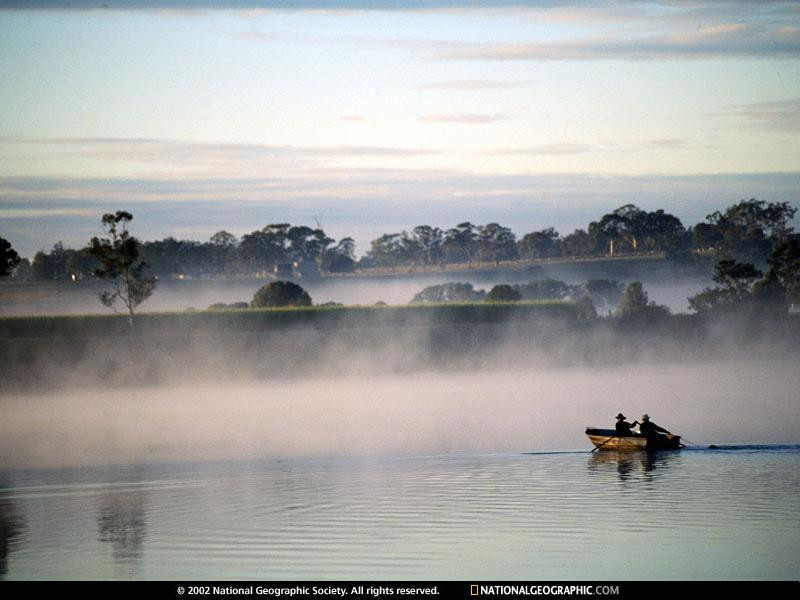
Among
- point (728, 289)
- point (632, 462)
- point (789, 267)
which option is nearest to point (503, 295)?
point (728, 289)

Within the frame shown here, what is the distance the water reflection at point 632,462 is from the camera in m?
31.5

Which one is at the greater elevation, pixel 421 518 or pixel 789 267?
pixel 789 267

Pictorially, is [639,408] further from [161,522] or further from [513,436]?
[161,522]

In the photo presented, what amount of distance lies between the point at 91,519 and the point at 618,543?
11.9m

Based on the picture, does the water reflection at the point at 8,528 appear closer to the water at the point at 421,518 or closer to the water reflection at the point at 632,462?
the water at the point at 421,518

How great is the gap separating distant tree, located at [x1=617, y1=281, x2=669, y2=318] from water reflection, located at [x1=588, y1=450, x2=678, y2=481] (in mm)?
49766

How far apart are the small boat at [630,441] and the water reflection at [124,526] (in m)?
13.6

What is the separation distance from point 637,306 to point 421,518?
216ft

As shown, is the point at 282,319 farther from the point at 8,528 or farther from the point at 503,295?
the point at 8,528

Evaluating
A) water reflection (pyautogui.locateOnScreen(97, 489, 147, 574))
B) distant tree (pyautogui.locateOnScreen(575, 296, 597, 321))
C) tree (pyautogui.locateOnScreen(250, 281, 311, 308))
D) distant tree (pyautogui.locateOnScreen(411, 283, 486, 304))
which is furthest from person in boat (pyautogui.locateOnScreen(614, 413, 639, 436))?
distant tree (pyautogui.locateOnScreen(411, 283, 486, 304))

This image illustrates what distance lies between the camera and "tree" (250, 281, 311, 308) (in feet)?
292

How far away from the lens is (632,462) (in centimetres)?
3381

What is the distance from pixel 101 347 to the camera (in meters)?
73.1

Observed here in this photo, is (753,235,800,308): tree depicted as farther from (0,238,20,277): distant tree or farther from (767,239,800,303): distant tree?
(0,238,20,277): distant tree
